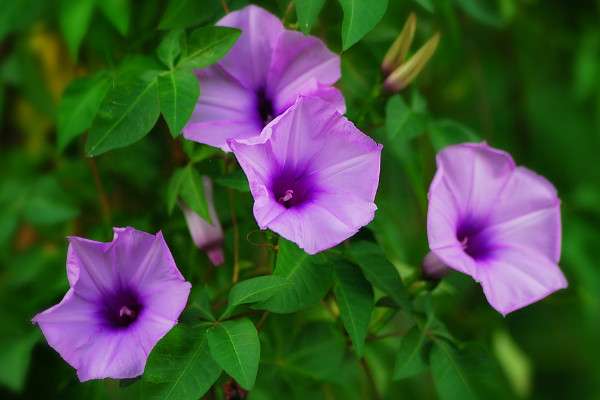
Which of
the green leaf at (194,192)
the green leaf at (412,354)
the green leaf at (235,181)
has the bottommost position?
the green leaf at (412,354)

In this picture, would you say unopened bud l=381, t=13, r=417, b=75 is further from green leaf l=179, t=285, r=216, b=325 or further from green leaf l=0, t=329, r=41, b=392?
green leaf l=0, t=329, r=41, b=392

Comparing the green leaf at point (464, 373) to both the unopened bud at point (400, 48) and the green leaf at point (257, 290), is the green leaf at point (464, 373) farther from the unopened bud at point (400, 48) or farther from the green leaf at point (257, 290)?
the unopened bud at point (400, 48)

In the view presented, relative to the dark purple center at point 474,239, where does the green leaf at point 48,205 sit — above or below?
below

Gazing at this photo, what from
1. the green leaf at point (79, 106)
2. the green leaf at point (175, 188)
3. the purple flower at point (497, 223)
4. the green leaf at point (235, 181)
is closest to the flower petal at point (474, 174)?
the purple flower at point (497, 223)

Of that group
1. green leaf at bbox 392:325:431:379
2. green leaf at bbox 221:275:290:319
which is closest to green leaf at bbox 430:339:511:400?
green leaf at bbox 392:325:431:379

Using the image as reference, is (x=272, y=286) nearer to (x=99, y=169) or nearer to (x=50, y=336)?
(x=50, y=336)

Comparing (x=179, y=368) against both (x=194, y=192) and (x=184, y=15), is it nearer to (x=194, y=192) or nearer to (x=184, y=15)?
(x=194, y=192)
